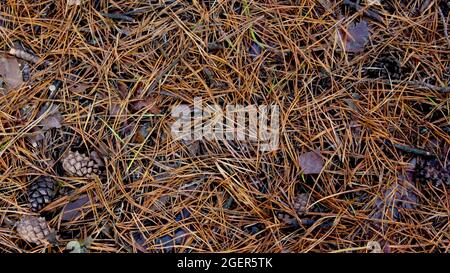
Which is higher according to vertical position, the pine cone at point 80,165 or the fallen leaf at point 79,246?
the pine cone at point 80,165

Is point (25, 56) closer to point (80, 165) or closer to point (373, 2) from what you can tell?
point (80, 165)

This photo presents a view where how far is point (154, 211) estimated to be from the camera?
168cm

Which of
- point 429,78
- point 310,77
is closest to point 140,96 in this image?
point 310,77

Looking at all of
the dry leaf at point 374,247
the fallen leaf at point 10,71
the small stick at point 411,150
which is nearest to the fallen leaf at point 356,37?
the small stick at point 411,150

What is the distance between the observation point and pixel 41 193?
1.68 metres

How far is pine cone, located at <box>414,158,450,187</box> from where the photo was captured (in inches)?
66.2

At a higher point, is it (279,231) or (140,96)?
(140,96)

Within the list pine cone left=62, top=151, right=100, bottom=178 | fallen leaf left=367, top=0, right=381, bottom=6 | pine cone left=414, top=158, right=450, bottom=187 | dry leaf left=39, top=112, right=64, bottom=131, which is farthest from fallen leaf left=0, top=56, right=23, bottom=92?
pine cone left=414, top=158, right=450, bottom=187

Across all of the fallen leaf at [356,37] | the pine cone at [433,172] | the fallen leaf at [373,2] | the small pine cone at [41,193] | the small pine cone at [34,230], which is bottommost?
the small pine cone at [34,230]

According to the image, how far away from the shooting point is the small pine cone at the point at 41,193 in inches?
65.8

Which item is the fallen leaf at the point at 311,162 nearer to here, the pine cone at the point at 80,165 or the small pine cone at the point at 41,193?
the pine cone at the point at 80,165

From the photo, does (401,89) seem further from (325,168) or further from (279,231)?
(279,231)

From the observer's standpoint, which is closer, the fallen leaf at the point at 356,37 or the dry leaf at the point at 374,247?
the dry leaf at the point at 374,247

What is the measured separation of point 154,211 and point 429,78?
3.92 ft
